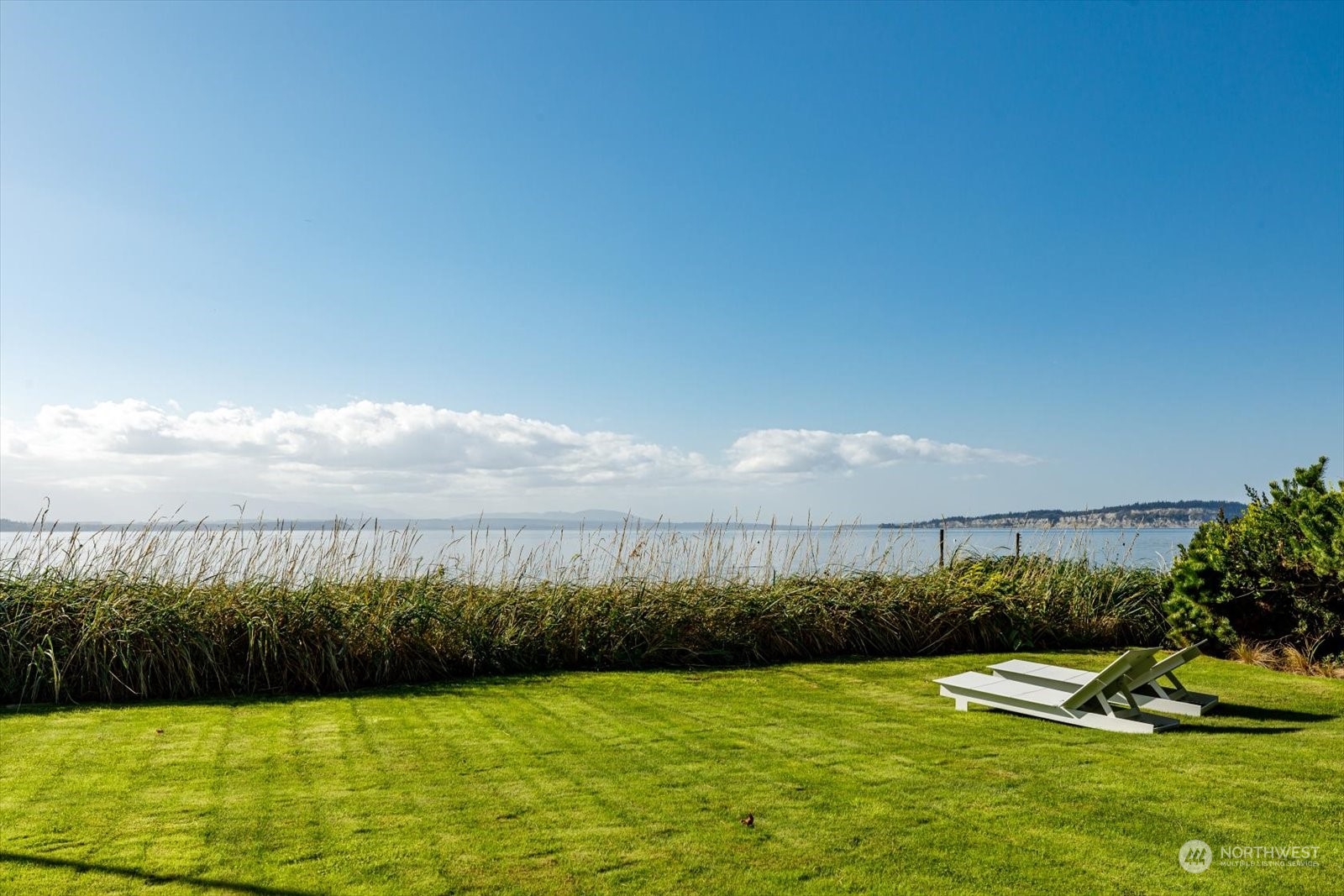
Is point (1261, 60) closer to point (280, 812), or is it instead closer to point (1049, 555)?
point (1049, 555)

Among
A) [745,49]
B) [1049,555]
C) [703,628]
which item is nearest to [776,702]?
[703,628]

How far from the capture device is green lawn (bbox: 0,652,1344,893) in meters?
2.78

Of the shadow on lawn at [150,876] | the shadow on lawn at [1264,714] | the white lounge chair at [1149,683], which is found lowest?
the shadow on lawn at [150,876]

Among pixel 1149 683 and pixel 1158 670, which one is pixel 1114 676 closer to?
pixel 1158 670

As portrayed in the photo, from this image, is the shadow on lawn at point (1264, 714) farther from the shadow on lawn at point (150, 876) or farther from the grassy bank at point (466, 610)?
the shadow on lawn at point (150, 876)

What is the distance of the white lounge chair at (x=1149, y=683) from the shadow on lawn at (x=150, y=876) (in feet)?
15.9

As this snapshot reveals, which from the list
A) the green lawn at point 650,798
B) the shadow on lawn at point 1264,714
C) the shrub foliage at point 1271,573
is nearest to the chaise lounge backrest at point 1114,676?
the green lawn at point 650,798

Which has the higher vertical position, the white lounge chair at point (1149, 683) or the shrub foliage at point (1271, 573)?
the shrub foliage at point (1271, 573)

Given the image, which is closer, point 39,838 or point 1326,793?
point 39,838

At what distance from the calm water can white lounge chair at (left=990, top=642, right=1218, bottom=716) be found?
3292 millimetres

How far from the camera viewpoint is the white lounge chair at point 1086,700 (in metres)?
4.91

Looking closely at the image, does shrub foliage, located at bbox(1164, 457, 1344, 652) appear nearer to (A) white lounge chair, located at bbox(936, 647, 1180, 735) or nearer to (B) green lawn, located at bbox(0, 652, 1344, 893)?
(B) green lawn, located at bbox(0, 652, 1344, 893)

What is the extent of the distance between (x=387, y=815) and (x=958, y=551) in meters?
8.17

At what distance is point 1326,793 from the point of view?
360 centimetres
